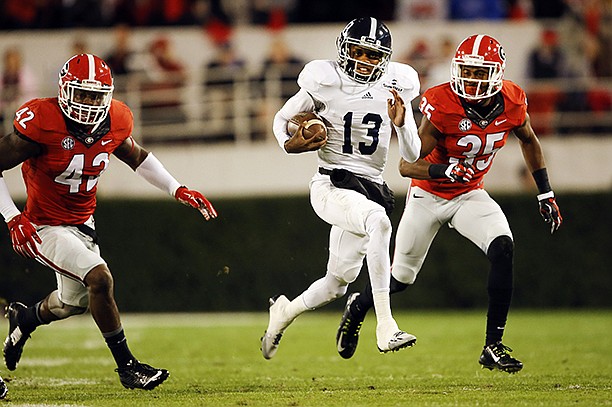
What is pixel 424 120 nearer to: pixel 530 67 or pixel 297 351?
pixel 297 351

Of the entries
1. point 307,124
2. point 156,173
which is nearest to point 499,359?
point 307,124

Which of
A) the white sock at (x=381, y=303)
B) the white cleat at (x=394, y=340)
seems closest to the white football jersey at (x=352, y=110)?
the white sock at (x=381, y=303)

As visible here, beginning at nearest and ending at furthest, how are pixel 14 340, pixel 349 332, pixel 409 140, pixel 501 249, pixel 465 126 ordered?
pixel 409 140 → pixel 501 249 → pixel 465 126 → pixel 14 340 → pixel 349 332

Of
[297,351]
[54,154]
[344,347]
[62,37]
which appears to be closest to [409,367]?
[344,347]

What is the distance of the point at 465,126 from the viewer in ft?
21.1

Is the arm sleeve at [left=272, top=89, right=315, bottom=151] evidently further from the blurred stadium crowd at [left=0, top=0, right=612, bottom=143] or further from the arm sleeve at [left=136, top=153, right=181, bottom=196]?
the blurred stadium crowd at [left=0, top=0, right=612, bottom=143]

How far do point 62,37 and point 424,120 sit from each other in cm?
786

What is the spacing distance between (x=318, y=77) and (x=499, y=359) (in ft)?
5.92

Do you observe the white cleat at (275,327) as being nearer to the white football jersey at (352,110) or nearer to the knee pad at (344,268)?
the knee pad at (344,268)

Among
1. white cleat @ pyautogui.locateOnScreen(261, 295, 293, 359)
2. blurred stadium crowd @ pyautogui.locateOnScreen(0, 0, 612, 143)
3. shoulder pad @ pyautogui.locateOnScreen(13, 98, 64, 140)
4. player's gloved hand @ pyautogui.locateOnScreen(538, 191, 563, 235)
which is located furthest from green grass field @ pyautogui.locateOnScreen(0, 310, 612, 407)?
blurred stadium crowd @ pyautogui.locateOnScreen(0, 0, 612, 143)

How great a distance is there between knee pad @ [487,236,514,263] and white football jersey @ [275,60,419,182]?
0.80 m

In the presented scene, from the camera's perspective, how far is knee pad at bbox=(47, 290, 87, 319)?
646cm

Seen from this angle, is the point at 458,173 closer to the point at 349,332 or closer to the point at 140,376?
the point at 349,332

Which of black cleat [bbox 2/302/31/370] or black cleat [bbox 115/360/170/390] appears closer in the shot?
black cleat [bbox 115/360/170/390]
